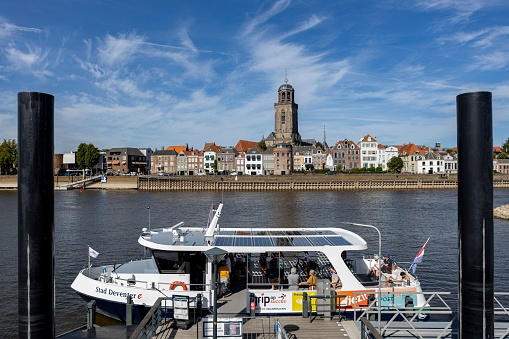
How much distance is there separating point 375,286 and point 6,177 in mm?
124910

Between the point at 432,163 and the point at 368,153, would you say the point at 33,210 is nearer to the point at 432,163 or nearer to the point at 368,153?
the point at 368,153

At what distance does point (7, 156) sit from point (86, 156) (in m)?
22.3

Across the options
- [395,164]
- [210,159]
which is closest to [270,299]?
[395,164]

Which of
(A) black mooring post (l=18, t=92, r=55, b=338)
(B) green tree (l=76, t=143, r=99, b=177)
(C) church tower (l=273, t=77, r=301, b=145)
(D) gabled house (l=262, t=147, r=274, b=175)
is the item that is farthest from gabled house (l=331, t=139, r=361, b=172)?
(A) black mooring post (l=18, t=92, r=55, b=338)

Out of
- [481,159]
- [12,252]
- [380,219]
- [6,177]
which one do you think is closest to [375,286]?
[481,159]

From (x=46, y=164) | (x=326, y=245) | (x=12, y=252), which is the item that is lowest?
(x=12, y=252)

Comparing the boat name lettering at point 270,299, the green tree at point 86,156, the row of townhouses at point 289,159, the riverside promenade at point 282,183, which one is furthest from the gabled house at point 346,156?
the boat name lettering at point 270,299

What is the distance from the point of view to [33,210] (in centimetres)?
672

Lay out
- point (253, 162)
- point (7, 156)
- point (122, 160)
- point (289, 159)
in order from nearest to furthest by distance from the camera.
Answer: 1. point (7, 156)
2. point (289, 159)
3. point (253, 162)
4. point (122, 160)

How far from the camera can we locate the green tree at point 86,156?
13475 cm

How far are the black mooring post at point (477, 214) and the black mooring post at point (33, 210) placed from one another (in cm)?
707

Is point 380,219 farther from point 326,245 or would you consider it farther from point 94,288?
point 94,288

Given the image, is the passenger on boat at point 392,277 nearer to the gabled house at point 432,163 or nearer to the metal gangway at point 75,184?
the metal gangway at point 75,184

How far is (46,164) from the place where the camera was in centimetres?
677
